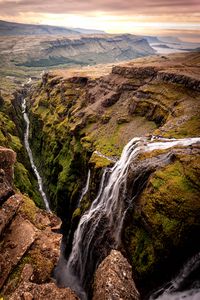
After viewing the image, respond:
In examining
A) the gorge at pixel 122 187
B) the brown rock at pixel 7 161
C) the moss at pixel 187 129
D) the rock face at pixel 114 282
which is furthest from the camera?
the moss at pixel 187 129

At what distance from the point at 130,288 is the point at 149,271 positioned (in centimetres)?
1652

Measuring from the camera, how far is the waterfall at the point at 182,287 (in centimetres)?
3153

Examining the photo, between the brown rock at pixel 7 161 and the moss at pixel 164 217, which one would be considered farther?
the brown rock at pixel 7 161

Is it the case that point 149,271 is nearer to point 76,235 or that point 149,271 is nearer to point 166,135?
point 76,235

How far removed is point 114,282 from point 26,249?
1247 cm

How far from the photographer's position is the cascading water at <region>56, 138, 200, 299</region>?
46688mm

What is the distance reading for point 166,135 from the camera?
54.8m

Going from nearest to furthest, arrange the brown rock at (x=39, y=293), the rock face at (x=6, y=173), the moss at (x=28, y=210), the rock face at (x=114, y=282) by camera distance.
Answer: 1. the rock face at (x=114, y=282)
2. the brown rock at (x=39, y=293)
3. the rock face at (x=6, y=173)
4. the moss at (x=28, y=210)

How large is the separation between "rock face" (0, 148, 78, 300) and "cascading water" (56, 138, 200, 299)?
1244 cm

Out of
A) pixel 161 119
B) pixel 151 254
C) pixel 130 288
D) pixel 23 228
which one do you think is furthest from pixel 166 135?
pixel 130 288

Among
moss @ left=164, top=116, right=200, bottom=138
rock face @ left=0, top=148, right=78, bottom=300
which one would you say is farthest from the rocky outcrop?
rock face @ left=0, top=148, right=78, bottom=300

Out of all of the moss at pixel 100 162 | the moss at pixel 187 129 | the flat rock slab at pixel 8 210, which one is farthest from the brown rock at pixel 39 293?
the moss at pixel 187 129

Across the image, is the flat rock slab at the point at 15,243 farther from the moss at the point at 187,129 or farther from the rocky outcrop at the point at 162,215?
the moss at the point at 187,129

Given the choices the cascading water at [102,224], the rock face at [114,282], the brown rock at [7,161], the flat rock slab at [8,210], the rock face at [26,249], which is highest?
the brown rock at [7,161]
